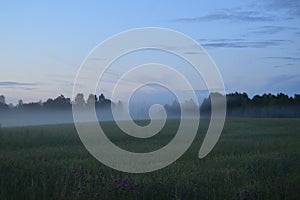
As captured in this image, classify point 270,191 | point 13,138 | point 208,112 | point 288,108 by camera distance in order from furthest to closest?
point 288,108
point 208,112
point 13,138
point 270,191

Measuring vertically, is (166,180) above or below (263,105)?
below

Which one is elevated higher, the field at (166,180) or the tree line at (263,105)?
the tree line at (263,105)

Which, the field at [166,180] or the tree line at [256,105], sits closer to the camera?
the field at [166,180]

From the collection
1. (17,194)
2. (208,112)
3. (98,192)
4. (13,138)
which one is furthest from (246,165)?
(208,112)

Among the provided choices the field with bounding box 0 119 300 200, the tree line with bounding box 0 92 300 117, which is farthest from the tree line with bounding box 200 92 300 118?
the field with bounding box 0 119 300 200

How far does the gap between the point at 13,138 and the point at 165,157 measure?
11.7 metres

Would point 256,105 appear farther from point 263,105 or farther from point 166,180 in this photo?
point 166,180

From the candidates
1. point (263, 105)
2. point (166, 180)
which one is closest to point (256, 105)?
point (263, 105)

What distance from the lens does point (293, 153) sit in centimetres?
1755

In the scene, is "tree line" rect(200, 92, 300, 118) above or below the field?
Answer: above

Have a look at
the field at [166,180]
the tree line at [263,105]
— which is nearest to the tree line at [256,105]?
the tree line at [263,105]

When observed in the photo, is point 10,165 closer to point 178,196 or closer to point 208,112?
point 178,196

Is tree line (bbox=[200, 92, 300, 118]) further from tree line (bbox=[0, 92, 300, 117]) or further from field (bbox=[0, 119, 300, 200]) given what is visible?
field (bbox=[0, 119, 300, 200])

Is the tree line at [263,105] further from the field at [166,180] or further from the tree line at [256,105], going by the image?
the field at [166,180]
